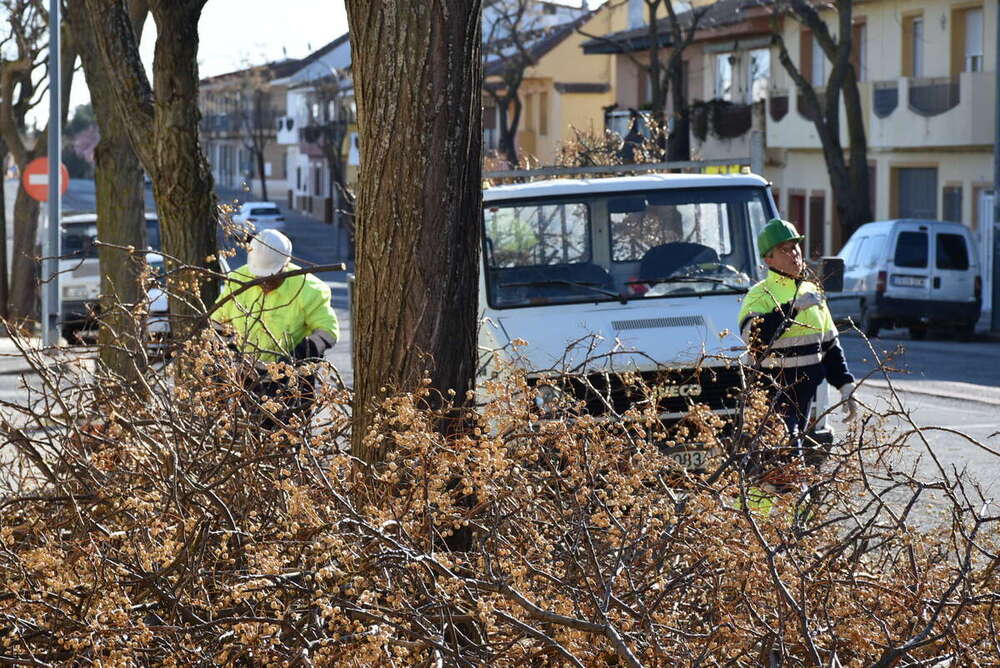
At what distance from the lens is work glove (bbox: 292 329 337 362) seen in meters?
8.20

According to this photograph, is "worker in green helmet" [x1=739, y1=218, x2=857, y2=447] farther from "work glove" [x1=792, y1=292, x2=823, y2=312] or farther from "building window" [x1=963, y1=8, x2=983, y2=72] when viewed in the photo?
"building window" [x1=963, y1=8, x2=983, y2=72]

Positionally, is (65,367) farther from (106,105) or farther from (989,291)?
(989,291)

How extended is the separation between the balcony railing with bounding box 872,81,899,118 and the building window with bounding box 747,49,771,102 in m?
8.28

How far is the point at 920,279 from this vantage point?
27.9 m

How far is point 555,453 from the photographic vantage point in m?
4.52

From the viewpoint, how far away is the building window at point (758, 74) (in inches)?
1861

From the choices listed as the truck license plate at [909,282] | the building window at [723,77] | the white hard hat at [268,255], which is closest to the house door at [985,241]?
the truck license plate at [909,282]

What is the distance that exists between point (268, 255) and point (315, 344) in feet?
1.78

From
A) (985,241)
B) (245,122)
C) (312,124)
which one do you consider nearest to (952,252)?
(985,241)

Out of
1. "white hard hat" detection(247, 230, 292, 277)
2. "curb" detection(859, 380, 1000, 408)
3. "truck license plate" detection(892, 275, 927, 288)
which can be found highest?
"white hard hat" detection(247, 230, 292, 277)

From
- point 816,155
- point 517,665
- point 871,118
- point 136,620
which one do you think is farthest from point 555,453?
point 816,155

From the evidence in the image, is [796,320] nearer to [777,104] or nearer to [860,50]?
[860,50]

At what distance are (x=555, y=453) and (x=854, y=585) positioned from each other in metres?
0.88

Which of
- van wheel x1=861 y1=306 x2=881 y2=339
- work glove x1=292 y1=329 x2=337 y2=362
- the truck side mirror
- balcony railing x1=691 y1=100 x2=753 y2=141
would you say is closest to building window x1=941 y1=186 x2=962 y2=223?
van wheel x1=861 y1=306 x2=881 y2=339
